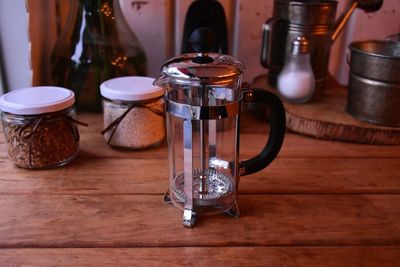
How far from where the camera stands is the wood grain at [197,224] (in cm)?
45

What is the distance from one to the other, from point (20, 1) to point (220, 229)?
51 centimetres

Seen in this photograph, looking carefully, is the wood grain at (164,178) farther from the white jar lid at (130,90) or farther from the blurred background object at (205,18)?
the blurred background object at (205,18)

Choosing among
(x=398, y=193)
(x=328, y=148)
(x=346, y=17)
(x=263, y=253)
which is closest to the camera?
(x=263, y=253)

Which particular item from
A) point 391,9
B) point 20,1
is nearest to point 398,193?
point 391,9

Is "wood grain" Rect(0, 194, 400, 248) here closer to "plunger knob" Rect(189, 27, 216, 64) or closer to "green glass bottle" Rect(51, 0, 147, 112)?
"plunger knob" Rect(189, 27, 216, 64)

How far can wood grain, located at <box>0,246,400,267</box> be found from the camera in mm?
422

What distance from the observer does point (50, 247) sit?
44 cm

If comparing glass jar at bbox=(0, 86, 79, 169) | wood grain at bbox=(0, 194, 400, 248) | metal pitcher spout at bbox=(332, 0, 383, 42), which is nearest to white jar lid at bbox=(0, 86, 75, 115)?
glass jar at bbox=(0, 86, 79, 169)

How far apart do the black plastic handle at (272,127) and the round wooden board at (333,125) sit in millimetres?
239

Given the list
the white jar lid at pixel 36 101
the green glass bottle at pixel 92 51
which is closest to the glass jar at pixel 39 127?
the white jar lid at pixel 36 101

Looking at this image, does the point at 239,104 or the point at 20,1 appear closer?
the point at 239,104

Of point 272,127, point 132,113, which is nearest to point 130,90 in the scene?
point 132,113

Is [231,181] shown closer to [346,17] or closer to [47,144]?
[47,144]

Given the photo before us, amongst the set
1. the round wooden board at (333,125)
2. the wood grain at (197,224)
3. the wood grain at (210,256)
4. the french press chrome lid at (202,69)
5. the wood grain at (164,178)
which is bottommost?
the wood grain at (210,256)
